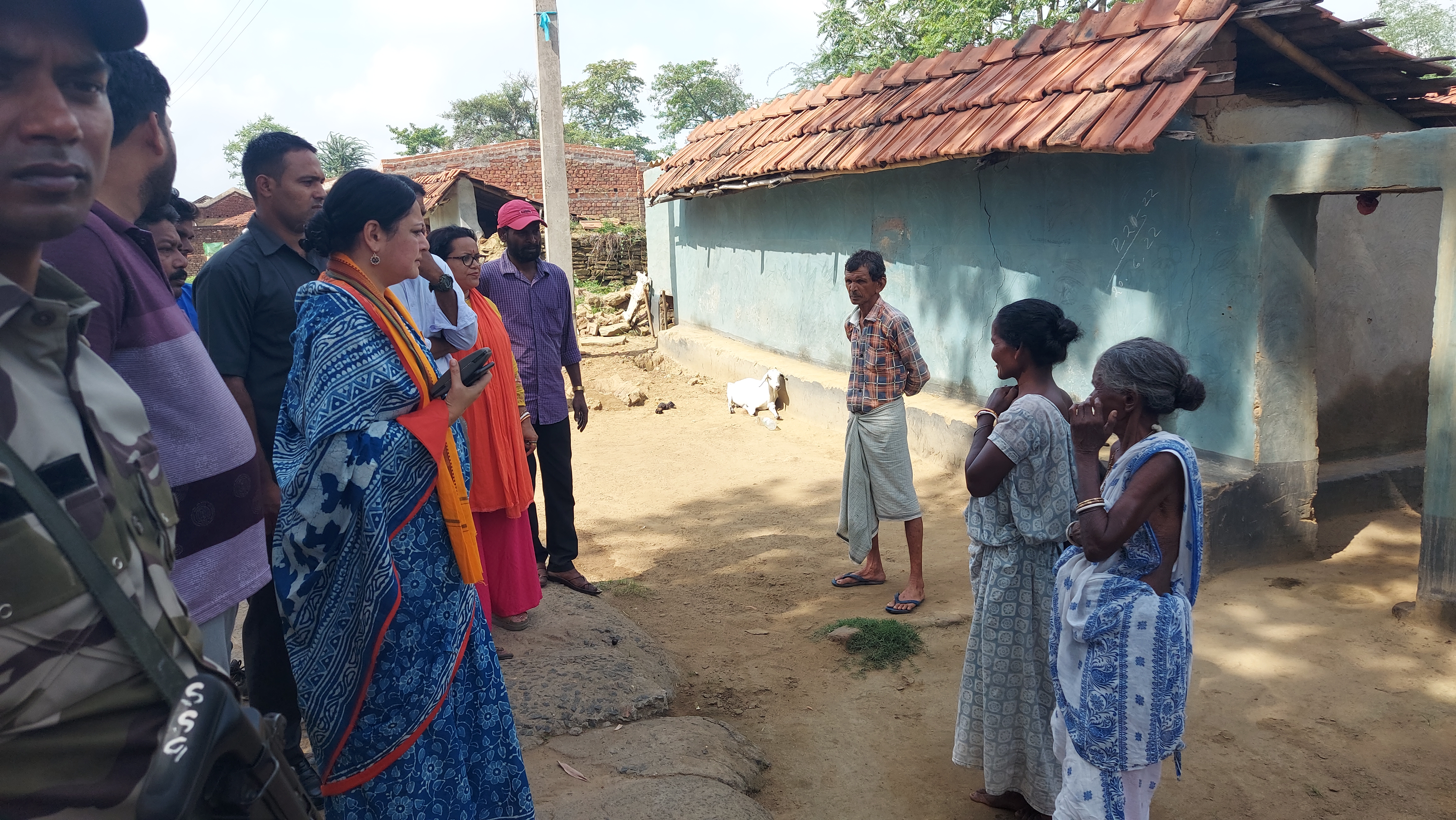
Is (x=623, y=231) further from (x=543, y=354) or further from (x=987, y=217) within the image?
(x=543, y=354)

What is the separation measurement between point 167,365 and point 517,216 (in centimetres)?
318

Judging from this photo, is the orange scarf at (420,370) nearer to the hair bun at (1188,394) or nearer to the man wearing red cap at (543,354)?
the hair bun at (1188,394)

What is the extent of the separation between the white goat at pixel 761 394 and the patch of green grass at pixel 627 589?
4.34m

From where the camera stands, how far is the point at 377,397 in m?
2.17

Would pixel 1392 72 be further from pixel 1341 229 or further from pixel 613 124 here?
pixel 613 124

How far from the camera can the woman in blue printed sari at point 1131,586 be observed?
231 centimetres

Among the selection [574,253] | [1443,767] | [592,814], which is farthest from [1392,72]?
[574,253]

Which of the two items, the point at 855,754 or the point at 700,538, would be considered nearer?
the point at 855,754

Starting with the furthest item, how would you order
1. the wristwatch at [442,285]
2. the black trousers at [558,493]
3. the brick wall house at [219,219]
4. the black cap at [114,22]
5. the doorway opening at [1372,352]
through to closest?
1. the brick wall house at [219,219]
2. the doorway opening at [1372,352]
3. the black trousers at [558,493]
4. the wristwatch at [442,285]
5. the black cap at [114,22]

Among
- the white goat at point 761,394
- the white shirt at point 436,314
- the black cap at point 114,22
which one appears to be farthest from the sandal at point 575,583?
the white goat at point 761,394

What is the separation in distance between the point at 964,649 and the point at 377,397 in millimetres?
3181

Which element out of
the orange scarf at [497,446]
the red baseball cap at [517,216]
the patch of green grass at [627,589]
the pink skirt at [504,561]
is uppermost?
the red baseball cap at [517,216]

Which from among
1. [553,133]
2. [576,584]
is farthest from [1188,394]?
[553,133]

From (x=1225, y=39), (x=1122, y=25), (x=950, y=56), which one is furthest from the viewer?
(x=950, y=56)
